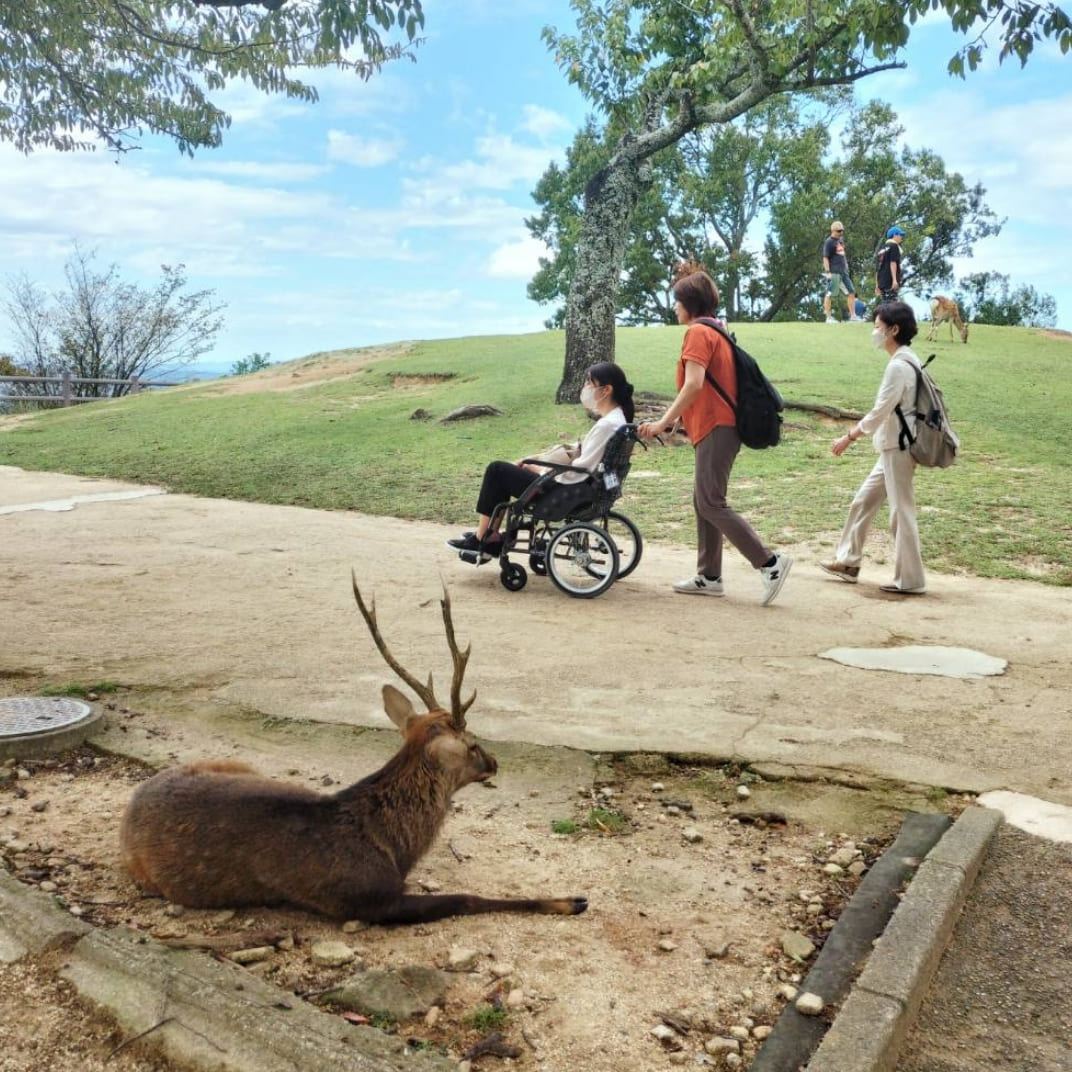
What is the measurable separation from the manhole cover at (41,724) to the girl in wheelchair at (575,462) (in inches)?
126

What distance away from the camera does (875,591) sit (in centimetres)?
744

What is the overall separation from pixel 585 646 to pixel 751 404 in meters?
2.09

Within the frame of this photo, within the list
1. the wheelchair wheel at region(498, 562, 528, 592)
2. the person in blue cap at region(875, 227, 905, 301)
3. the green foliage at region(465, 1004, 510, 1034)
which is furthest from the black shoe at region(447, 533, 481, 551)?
the person in blue cap at region(875, 227, 905, 301)

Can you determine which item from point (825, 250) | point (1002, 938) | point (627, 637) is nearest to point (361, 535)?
point (627, 637)

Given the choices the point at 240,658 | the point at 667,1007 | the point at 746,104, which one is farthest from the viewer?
the point at 746,104

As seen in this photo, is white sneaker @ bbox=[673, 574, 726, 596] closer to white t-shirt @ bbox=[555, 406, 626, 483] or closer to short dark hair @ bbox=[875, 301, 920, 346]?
white t-shirt @ bbox=[555, 406, 626, 483]

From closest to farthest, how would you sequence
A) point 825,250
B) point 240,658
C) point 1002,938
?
point 1002,938 → point 240,658 → point 825,250

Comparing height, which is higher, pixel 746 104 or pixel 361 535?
pixel 746 104

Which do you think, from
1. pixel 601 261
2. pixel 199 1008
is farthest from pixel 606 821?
pixel 601 261

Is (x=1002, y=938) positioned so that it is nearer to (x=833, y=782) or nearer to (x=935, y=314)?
(x=833, y=782)

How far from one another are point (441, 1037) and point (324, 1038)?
275 mm

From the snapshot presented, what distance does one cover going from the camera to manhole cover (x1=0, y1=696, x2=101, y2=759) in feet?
13.0

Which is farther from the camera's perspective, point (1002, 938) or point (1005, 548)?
point (1005, 548)

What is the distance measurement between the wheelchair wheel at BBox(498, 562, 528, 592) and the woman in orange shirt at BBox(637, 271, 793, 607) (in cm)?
126
